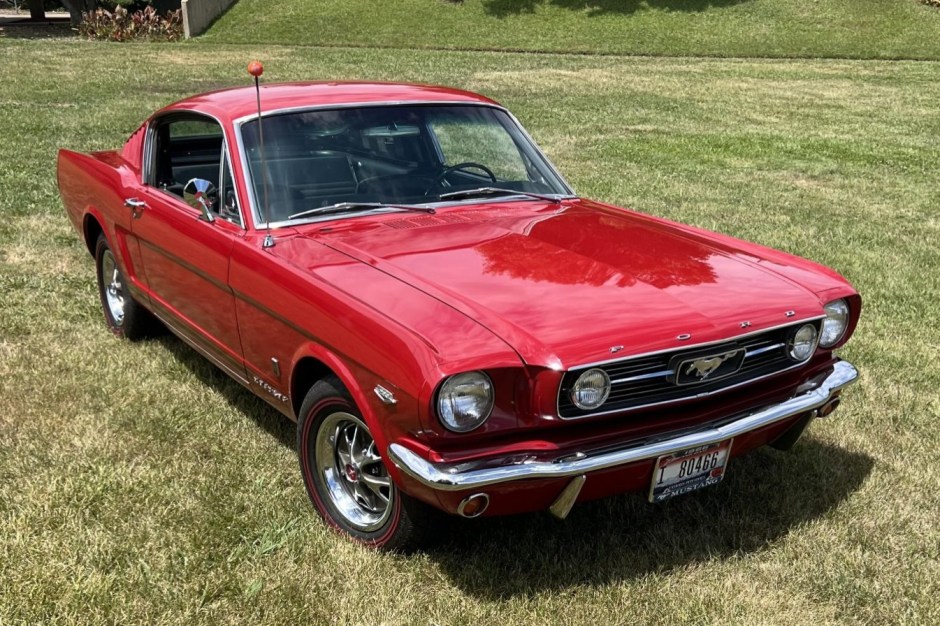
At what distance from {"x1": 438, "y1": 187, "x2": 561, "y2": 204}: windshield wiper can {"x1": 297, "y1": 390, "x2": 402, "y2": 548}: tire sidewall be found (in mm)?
1256

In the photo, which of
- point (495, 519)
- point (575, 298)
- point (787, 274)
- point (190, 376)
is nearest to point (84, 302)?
point (190, 376)

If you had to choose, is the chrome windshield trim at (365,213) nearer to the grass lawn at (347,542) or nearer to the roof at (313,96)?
the roof at (313,96)

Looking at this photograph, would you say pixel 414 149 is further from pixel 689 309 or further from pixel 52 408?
pixel 52 408

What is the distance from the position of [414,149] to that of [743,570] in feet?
7.61

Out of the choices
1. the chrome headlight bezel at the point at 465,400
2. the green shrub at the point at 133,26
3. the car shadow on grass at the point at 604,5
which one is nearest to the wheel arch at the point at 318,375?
the chrome headlight bezel at the point at 465,400

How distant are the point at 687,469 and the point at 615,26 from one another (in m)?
25.4

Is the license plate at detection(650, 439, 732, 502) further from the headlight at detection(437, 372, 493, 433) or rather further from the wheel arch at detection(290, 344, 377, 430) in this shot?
the wheel arch at detection(290, 344, 377, 430)

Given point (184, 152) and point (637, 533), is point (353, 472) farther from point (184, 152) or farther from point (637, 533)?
point (184, 152)

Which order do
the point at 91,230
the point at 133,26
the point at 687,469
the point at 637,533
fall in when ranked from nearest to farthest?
the point at 687,469 → the point at 637,533 → the point at 91,230 → the point at 133,26

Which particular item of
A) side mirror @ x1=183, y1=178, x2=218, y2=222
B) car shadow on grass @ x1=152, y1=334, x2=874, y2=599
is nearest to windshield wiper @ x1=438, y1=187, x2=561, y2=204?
side mirror @ x1=183, y1=178, x2=218, y2=222

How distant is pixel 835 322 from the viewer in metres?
3.43

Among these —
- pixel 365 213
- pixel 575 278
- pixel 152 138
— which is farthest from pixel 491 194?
pixel 152 138

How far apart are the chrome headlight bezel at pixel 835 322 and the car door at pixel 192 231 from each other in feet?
7.63

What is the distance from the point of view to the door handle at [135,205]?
4516mm
